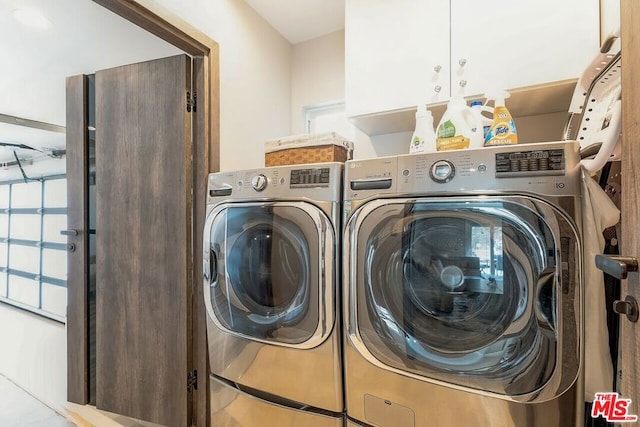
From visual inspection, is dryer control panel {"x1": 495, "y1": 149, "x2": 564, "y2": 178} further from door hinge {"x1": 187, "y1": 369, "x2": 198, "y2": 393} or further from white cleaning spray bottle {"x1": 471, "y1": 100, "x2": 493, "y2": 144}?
door hinge {"x1": 187, "y1": 369, "x2": 198, "y2": 393}

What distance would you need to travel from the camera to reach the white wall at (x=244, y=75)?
163cm

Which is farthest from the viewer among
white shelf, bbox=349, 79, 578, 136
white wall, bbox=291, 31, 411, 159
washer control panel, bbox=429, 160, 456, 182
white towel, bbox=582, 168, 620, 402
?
white wall, bbox=291, 31, 411, 159

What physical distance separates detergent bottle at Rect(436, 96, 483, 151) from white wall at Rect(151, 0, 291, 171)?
3.83 feet

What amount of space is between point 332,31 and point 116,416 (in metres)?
2.91

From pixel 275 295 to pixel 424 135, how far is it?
91cm

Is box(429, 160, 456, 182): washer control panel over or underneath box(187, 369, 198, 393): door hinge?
over

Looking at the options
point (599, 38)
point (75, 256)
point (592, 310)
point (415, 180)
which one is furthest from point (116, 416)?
point (599, 38)

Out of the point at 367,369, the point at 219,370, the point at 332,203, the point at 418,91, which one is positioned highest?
the point at 418,91

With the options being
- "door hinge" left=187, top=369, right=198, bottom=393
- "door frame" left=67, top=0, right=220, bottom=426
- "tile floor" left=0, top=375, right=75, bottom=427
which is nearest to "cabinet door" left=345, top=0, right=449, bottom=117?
"door frame" left=67, top=0, right=220, bottom=426

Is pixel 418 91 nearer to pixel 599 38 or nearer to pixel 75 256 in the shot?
pixel 599 38

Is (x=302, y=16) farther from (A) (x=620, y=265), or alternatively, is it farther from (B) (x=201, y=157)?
(A) (x=620, y=265)

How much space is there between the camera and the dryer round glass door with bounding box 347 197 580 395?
31.6 inches

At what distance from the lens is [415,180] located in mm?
964

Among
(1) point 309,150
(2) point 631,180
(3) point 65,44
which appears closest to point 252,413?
(1) point 309,150
